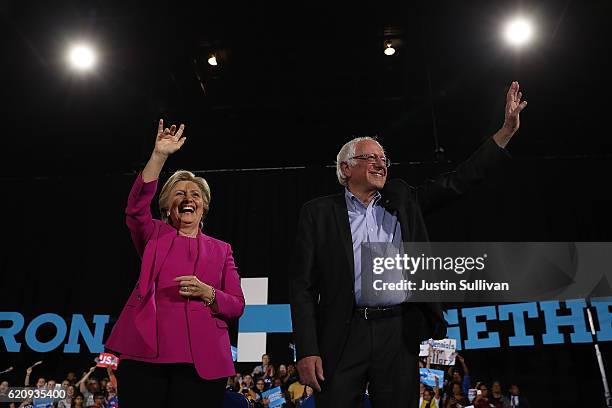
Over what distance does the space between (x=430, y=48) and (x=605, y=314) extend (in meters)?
3.68

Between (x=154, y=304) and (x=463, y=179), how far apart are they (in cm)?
99

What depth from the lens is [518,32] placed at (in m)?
5.05

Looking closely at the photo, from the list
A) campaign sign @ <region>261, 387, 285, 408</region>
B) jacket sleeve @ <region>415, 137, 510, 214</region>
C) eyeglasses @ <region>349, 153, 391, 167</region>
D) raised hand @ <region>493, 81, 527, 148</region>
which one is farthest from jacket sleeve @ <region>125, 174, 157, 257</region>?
campaign sign @ <region>261, 387, 285, 408</region>

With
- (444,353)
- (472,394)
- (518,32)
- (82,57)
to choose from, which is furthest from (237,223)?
(518,32)

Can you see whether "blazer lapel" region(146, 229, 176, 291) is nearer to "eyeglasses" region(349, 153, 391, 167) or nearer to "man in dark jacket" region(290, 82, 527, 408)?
"man in dark jacket" region(290, 82, 527, 408)

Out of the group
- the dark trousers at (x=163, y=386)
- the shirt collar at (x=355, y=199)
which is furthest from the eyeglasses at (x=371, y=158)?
the dark trousers at (x=163, y=386)

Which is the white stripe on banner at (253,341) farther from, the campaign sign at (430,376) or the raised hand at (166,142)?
the raised hand at (166,142)

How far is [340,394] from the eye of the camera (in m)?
1.37

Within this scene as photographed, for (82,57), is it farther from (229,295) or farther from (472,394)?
(472,394)

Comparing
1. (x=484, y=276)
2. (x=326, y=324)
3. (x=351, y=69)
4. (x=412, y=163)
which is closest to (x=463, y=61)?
(x=351, y=69)

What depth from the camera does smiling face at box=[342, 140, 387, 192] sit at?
5.55 feet

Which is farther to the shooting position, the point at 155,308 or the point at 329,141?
the point at 329,141

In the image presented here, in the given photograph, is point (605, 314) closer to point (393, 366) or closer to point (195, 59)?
point (195, 59)

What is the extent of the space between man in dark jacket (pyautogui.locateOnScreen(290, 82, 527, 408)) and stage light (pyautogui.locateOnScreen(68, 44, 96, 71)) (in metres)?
4.30
